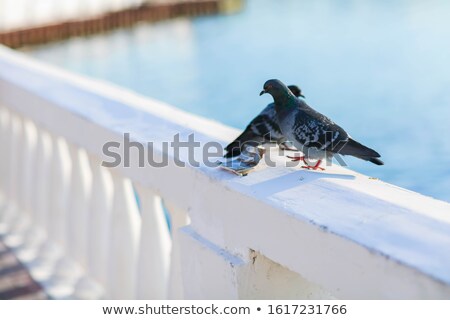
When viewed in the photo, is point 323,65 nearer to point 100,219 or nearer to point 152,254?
point 100,219

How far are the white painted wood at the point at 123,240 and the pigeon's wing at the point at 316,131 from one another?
625 mm

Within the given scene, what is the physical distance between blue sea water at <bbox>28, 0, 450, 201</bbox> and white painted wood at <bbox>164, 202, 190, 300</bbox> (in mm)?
3093

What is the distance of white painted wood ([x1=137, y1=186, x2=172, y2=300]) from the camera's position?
2.10 meters

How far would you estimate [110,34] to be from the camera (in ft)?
36.2

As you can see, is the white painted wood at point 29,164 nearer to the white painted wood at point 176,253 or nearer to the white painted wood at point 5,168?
the white painted wood at point 5,168

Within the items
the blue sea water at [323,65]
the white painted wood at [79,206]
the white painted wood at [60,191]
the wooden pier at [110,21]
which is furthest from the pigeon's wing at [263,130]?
the wooden pier at [110,21]


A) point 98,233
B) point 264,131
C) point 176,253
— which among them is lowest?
point 98,233

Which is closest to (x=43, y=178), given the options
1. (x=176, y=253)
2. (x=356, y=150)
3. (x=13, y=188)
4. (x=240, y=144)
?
(x=13, y=188)

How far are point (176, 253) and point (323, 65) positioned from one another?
677 cm

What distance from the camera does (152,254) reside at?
214 cm

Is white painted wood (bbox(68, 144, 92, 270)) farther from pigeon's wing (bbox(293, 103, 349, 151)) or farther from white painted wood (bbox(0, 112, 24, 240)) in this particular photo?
pigeon's wing (bbox(293, 103, 349, 151))

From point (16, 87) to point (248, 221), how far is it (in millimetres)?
1527

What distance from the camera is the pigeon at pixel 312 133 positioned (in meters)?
1.84

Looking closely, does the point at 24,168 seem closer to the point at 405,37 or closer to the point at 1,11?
the point at 405,37
